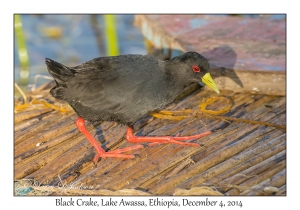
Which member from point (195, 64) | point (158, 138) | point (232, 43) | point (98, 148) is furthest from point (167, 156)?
point (232, 43)

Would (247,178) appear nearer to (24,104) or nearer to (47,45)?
(24,104)

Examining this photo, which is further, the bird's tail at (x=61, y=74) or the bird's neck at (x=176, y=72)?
the bird's neck at (x=176, y=72)

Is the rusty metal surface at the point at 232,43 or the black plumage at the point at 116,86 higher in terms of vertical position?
the rusty metal surface at the point at 232,43

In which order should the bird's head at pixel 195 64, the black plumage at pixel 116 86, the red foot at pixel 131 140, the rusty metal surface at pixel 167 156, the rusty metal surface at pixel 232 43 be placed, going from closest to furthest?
the rusty metal surface at pixel 167 156
the black plumage at pixel 116 86
the red foot at pixel 131 140
the bird's head at pixel 195 64
the rusty metal surface at pixel 232 43

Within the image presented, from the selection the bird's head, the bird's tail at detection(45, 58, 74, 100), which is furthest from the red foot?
the bird's head

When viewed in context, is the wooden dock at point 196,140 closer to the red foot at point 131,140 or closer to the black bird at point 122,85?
the red foot at point 131,140

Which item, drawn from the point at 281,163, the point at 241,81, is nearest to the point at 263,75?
the point at 241,81

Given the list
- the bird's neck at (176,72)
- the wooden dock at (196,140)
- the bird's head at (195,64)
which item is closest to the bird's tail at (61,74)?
the wooden dock at (196,140)
